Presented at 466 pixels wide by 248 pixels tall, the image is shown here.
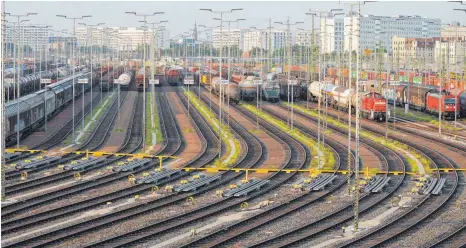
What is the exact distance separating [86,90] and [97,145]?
61750 mm

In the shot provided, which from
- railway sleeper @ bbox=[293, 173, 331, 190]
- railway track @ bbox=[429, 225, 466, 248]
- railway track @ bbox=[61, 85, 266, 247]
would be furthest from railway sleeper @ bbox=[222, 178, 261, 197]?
railway track @ bbox=[429, 225, 466, 248]

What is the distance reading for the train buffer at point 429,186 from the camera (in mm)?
35250

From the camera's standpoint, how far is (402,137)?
2277 inches

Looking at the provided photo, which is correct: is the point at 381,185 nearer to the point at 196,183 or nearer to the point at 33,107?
the point at 196,183

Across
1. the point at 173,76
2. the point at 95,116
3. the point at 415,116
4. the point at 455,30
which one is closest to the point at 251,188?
the point at 95,116

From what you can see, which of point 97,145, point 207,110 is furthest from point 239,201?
point 207,110

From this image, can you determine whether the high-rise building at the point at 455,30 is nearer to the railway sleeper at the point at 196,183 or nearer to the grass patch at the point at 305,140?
the grass patch at the point at 305,140

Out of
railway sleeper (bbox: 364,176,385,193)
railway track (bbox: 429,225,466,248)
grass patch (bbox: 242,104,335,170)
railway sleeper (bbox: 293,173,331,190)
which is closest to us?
railway track (bbox: 429,225,466,248)

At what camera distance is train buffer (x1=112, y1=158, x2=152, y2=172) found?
1638 inches

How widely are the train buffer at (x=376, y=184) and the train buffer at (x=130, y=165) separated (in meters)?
11.1

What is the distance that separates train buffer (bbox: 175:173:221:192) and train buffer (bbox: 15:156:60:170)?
8543mm

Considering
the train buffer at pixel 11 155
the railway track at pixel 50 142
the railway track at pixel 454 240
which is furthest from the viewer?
the train buffer at pixel 11 155

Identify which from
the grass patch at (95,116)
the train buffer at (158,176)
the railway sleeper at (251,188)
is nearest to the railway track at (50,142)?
the grass patch at (95,116)

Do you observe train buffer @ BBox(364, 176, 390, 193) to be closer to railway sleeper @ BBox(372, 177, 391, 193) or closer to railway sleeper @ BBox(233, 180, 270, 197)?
railway sleeper @ BBox(372, 177, 391, 193)
